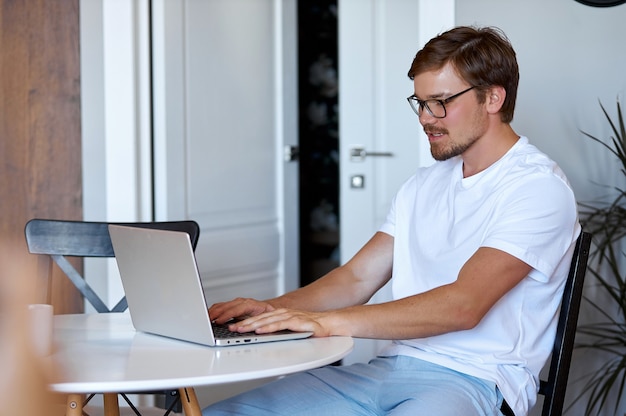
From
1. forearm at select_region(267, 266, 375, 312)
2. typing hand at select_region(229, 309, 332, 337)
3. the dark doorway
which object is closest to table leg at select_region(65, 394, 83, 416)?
typing hand at select_region(229, 309, 332, 337)

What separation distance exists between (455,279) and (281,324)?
18.7 inches

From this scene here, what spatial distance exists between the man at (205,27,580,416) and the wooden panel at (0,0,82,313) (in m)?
1.30

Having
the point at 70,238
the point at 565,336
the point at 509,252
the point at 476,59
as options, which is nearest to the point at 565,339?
the point at 565,336

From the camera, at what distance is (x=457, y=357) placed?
1.95 metres

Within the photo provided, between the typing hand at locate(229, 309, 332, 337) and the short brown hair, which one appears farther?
the short brown hair

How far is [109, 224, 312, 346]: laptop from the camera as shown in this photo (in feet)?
5.34

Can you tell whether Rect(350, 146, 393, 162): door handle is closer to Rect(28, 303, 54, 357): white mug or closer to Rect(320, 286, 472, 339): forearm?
Rect(320, 286, 472, 339): forearm

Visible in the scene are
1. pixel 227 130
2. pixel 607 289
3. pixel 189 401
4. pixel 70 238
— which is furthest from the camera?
pixel 227 130

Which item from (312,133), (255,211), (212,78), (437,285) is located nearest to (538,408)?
(437,285)

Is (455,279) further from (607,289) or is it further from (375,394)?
(607,289)

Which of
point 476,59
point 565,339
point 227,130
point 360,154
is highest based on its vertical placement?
point 476,59

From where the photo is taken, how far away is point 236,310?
195cm

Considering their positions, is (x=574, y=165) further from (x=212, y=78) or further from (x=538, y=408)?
(x=212, y=78)

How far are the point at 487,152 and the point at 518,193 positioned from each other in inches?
7.4
